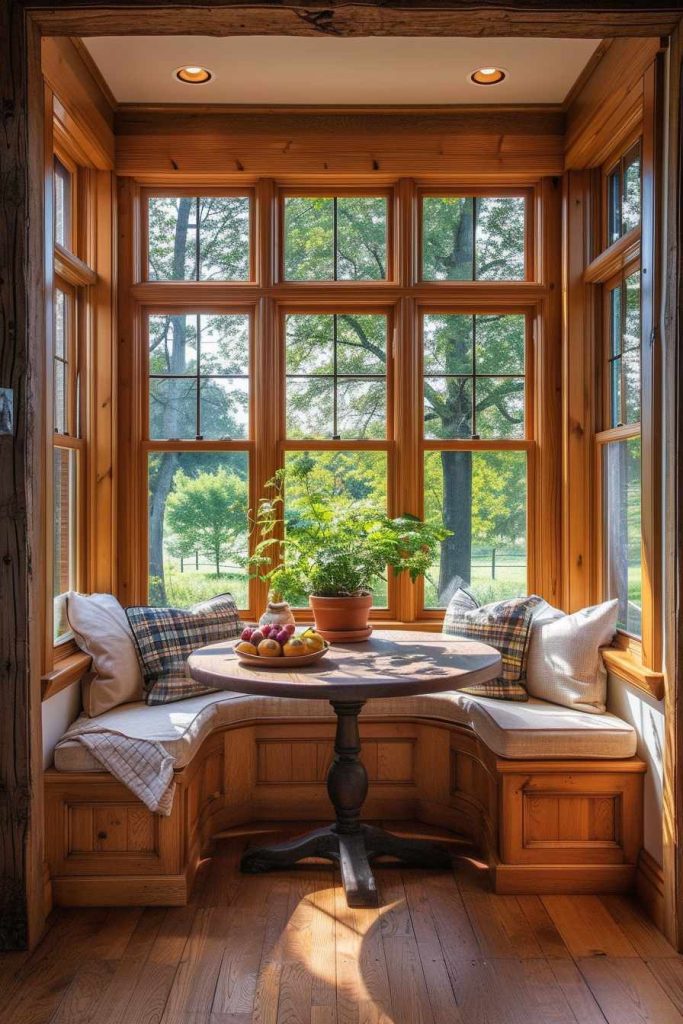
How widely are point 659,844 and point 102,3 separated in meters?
3.14

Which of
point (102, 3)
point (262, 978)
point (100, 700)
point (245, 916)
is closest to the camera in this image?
point (262, 978)

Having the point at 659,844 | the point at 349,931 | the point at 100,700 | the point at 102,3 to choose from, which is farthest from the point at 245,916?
the point at 102,3

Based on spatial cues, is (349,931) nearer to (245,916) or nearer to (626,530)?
(245,916)

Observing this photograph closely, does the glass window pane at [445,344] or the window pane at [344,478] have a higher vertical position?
the glass window pane at [445,344]

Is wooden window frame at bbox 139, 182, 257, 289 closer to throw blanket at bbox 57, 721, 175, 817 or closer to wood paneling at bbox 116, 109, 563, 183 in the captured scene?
wood paneling at bbox 116, 109, 563, 183

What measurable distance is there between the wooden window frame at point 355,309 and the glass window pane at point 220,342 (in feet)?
0.19

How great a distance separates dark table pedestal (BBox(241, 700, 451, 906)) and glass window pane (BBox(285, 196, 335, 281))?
2.01m

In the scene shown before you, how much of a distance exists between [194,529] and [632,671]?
197 centimetres

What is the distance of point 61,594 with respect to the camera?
339 centimetres

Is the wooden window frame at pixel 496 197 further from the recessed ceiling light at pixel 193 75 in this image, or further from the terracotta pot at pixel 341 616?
the terracotta pot at pixel 341 616

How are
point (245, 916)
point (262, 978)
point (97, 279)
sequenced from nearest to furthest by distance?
point (262, 978) < point (245, 916) < point (97, 279)

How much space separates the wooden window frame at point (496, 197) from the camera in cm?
382

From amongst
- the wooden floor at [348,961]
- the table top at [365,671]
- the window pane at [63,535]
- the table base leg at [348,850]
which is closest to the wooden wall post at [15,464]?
the wooden floor at [348,961]

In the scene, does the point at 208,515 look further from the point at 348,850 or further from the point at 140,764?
the point at 348,850
